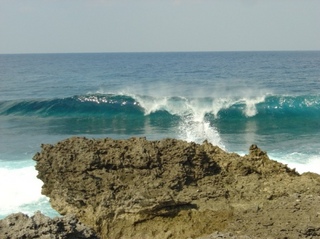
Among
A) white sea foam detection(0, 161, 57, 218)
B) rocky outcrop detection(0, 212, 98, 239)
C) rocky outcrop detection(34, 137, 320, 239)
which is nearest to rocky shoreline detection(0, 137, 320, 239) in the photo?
rocky outcrop detection(34, 137, 320, 239)

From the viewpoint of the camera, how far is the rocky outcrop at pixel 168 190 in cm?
489

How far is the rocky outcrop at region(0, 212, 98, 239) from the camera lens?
3641mm

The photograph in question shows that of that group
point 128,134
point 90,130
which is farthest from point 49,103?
point 128,134

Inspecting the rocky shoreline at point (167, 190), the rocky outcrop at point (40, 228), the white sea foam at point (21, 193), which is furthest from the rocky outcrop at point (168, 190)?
the white sea foam at point (21, 193)

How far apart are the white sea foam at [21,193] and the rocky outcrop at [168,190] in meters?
4.26

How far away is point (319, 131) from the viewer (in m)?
19.4

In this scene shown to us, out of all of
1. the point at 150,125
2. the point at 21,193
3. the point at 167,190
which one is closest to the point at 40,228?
the point at 167,190

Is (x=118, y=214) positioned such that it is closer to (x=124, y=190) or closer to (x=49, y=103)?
(x=124, y=190)

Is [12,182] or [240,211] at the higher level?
[240,211]

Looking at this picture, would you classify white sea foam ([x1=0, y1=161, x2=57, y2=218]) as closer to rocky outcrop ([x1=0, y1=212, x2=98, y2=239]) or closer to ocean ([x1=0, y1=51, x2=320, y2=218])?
ocean ([x1=0, y1=51, x2=320, y2=218])

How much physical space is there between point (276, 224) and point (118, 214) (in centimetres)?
172

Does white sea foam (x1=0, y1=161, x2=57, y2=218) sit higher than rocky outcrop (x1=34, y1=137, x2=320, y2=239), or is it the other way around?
rocky outcrop (x1=34, y1=137, x2=320, y2=239)

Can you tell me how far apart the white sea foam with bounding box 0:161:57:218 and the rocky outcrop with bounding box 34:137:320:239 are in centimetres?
426

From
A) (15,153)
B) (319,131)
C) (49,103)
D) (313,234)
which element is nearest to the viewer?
(313,234)
